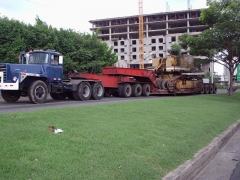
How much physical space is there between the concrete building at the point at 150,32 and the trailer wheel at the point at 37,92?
70993 mm

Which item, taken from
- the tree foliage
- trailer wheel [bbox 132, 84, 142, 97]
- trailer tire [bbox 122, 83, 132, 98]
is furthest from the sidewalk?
the tree foliage

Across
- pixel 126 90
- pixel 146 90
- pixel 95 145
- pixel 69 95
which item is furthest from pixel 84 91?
pixel 95 145

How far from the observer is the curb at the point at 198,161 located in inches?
200

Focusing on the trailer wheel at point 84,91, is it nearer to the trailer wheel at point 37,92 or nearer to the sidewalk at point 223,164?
the trailer wheel at point 37,92

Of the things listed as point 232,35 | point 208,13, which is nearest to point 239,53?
point 232,35

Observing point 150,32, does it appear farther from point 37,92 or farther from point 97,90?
point 37,92

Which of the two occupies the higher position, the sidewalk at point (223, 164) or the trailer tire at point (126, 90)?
the trailer tire at point (126, 90)

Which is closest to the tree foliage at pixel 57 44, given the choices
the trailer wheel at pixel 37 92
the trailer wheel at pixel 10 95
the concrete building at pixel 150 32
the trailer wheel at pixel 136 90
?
the trailer wheel at pixel 136 90

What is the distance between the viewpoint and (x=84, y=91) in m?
17.2

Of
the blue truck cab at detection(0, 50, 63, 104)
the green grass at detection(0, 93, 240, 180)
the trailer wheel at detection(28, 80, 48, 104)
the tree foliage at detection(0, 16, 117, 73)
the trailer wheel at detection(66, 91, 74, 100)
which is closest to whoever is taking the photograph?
the green grass at detection(0, 93, 240, 180)

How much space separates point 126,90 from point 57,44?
9.00m

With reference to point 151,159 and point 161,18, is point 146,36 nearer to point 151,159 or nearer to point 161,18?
point 161,18

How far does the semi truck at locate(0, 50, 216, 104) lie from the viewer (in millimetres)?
13625

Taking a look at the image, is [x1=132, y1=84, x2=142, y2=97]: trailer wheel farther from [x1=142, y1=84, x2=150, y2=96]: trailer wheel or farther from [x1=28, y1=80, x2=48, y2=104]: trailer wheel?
[x1=28, y1=80, x2=48, y2=104]: trailer wheel
